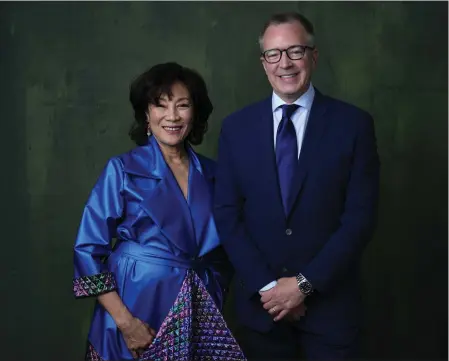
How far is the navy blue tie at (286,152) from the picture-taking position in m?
2.12

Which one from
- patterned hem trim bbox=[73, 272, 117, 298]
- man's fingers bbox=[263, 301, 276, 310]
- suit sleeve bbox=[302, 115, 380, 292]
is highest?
suit sleeve bbox=[302, 115, 380, 292]

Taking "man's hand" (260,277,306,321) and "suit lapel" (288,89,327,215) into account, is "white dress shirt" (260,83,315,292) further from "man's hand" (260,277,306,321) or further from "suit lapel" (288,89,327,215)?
"man's hand" (260,277,306,321)

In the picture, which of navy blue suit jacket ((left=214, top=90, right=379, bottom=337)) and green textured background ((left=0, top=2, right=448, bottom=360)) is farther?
green textured background ((left=0, top=2, right=448, bottom=360))

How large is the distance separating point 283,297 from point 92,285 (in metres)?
0.59

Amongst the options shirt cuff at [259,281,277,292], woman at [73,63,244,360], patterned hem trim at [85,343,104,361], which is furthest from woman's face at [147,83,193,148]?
patterned hem trim at [85,343,104,361]

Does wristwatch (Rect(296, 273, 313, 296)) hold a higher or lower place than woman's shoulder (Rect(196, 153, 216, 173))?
lower

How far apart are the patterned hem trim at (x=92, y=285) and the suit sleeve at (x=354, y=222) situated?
2.01 feet

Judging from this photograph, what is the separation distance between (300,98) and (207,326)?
2.49 feet

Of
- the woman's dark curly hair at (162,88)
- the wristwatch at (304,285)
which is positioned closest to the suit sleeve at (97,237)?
the woman's dark curly hair at (162,88)

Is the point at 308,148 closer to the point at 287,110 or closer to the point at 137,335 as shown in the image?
the point at 287,110

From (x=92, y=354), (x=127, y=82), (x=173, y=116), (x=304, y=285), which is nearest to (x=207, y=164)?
(x=173, y=116)

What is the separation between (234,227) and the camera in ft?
7.07

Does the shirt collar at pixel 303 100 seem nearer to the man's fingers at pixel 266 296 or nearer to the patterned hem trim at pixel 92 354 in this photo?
the man's fingers at pixel 266 296

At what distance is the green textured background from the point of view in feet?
10.0
